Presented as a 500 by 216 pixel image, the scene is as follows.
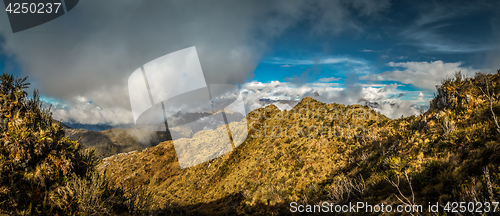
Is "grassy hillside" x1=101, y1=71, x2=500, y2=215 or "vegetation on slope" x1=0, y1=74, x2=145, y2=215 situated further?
"grassy hillside" x1=101, y1=71, x2=500, y2=215

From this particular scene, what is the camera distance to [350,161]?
17.0 metres

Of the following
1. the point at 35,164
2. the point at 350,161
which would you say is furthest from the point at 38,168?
the point at 350,161

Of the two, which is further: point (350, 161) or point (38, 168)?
point (350, 161)

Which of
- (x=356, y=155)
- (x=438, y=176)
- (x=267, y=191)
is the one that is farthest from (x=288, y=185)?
(x=438, y=176)

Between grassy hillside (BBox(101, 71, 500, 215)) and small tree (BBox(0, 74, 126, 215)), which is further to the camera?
grassy hillside (BBox(101, 71, 500, 215))

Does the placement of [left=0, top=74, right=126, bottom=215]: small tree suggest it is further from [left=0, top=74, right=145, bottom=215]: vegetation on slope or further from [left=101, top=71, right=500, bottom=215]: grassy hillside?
[left=101, top=71, right=500, bottom=215]: grassy hillside

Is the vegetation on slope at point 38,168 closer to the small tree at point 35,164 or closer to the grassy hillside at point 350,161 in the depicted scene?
the small tree at point 35,164

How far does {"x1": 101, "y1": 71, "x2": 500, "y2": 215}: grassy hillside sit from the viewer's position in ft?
25.8

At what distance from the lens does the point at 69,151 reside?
24.8 ft

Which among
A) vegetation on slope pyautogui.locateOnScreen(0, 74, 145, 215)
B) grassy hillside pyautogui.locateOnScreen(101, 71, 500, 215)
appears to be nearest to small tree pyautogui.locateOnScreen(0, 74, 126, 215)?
vegetation on slope pyautogui.locateOnScreen(0, 74, 145, 215)

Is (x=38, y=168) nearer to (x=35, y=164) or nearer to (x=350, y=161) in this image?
(x=35, y=164)

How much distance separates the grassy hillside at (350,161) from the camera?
7.86 metres

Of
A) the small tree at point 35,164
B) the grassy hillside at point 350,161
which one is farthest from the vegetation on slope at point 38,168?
the grassy hillside at point 350,161

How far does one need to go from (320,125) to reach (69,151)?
81.7 ft
